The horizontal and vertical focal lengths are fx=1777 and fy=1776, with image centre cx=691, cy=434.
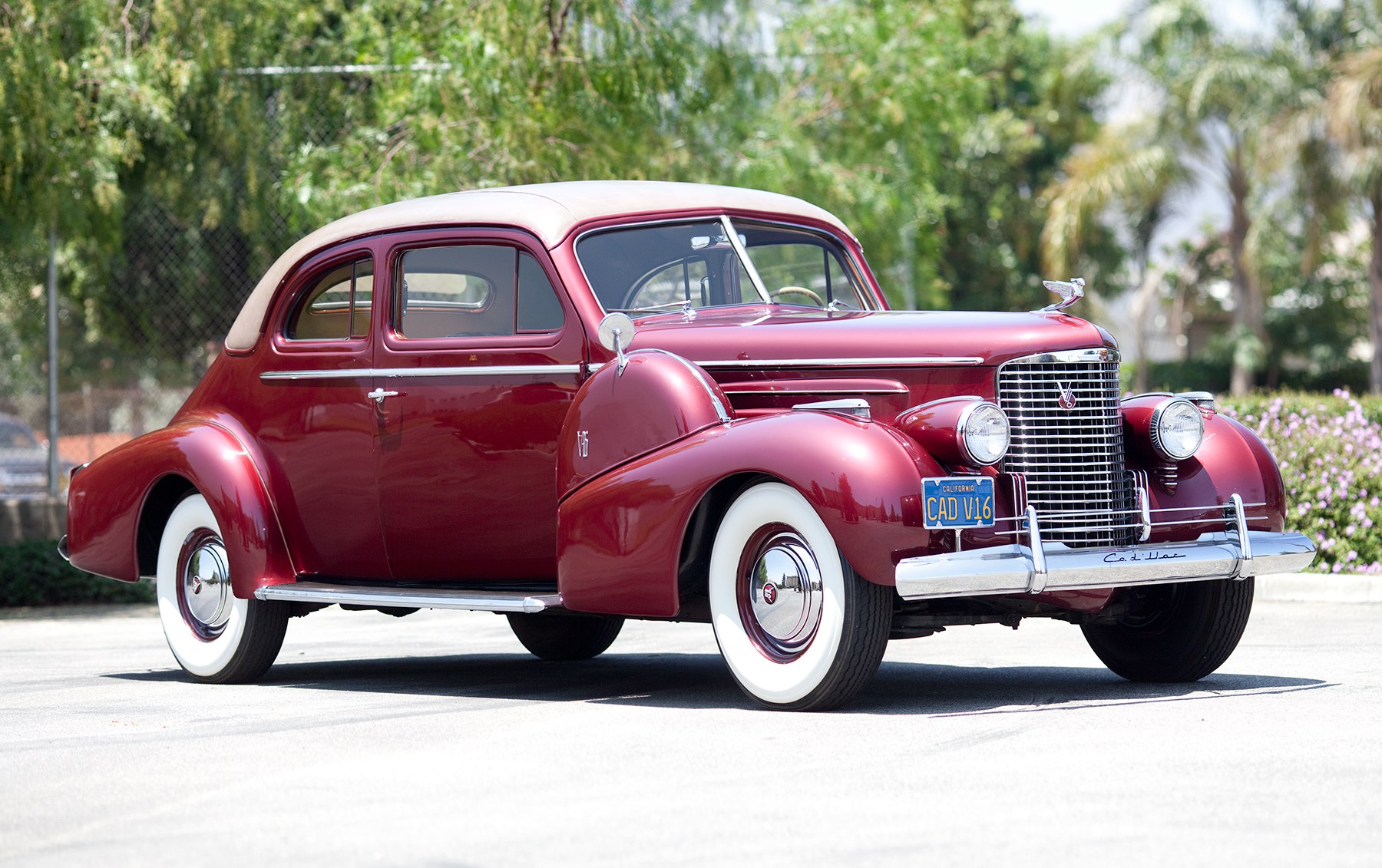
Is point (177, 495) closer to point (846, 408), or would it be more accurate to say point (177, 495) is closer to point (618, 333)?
point (618, 333)

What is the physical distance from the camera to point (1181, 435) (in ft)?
23.3

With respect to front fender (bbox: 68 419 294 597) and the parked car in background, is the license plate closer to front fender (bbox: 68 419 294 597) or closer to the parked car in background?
front fender (bbox: 68 419 294 597)

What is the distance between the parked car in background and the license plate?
1024 cm

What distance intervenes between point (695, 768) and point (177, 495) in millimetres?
4383

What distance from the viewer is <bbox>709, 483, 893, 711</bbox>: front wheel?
6.29m

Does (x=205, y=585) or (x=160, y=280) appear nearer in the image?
(x=205, y=585)

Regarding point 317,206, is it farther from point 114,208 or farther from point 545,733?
point 545,733

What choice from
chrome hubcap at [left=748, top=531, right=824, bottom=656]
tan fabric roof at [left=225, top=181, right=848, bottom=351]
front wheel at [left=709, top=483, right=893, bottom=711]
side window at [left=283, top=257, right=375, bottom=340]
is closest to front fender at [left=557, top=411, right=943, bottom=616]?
front wheel at [left=709, top=483, right=893, bottom=711]

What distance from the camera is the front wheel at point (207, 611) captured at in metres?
8.27

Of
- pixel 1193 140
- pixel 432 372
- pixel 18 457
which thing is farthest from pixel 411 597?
pixel 1193 140

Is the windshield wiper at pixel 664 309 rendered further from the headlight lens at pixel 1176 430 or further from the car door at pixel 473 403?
the headlight lens at pixel 1176 430

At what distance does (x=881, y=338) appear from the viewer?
271 inches

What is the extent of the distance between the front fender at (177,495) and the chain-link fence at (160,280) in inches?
219

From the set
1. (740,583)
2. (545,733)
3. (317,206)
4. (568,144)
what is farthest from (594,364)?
(317,206)
